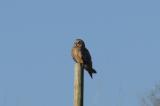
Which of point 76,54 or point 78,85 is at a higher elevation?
point 76,54

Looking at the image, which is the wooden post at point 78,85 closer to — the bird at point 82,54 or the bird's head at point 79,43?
the bird at point 82,54

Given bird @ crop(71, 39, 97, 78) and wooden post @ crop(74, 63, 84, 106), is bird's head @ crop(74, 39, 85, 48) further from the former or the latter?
wooden post @ crop(74, 63, 84, 106)

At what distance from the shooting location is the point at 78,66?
53.3 ft

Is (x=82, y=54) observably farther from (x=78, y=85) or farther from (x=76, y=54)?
(x=78, y=85)

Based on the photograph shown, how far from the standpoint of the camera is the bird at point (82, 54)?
1933 centimetres

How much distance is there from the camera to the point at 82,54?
20359 mm

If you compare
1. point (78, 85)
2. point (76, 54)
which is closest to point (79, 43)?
point (76, 54)

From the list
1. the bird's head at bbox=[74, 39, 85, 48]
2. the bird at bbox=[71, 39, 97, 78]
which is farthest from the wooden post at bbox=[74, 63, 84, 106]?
the bird's head at bbox=[74, 39, 85, 48]

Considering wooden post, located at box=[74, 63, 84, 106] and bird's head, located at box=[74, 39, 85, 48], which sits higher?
bird's head, located at box=[74, 39, 85, 48]

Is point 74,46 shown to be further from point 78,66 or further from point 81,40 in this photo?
point 78,66

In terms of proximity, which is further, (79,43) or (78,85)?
(79,43)

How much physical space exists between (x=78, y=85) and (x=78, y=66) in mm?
390

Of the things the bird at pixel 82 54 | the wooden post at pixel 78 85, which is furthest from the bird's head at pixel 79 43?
the wooden post at pixel 78 85

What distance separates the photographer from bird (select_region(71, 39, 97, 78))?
19328 mm
